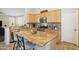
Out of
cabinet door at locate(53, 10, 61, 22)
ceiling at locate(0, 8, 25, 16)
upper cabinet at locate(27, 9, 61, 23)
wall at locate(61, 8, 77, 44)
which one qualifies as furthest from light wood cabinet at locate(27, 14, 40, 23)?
wall at locate(61, 8, 77, 44)

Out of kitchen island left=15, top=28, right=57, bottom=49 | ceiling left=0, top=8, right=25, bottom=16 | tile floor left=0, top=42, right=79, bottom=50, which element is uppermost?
ceiling left=0, top=8, right=25, bottom=16

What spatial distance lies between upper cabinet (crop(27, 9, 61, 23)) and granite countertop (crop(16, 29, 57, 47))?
19 centimetres

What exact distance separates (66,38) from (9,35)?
3.07ft

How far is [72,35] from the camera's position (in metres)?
2.13

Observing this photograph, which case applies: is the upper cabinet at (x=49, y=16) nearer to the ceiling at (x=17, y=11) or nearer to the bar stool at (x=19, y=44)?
the ceiling at (x=17, y=11)

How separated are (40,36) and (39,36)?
2 cm

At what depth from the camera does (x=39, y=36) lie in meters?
2.14

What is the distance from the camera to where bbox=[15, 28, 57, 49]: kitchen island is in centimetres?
213

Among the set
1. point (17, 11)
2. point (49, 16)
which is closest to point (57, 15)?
point (49, 16)

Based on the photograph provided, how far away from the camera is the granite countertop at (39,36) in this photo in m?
2.13

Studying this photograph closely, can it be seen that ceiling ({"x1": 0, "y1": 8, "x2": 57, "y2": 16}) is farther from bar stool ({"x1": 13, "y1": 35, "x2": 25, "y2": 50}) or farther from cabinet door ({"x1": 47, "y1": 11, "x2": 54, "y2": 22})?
bar stool ({"x1": 13, "y1": 35, "x2": 25, "y2": 50})

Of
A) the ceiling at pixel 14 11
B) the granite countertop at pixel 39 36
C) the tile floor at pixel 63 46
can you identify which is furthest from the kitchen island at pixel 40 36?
the ceiling at pixel 14 11
